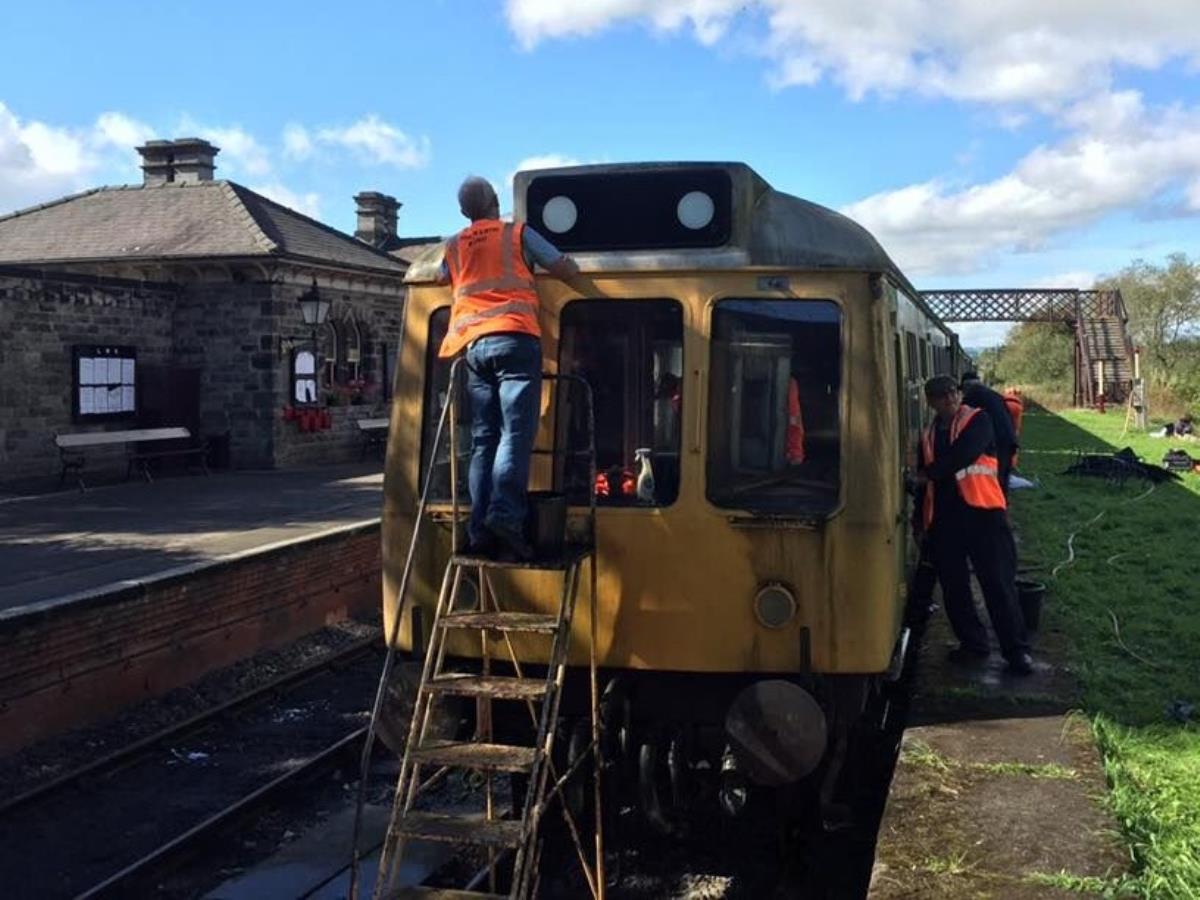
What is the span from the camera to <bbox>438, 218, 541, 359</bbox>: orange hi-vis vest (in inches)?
182

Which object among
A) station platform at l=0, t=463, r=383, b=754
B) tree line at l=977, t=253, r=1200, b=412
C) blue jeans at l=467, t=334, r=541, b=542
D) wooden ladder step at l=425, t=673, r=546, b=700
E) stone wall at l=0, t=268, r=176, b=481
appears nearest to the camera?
wooden ladder step at l=425, t=673, r=546, b=700

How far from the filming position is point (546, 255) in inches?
184

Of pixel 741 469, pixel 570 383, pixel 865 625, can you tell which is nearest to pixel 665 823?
pixel 865 625

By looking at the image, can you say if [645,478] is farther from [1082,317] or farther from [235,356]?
[1082,317]

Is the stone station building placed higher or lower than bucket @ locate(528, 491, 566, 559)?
higher

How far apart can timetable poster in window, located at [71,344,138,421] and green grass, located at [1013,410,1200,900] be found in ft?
44.1

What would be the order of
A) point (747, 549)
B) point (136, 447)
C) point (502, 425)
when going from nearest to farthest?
point (502, 425) < point (747, 549) < point (136, 447)

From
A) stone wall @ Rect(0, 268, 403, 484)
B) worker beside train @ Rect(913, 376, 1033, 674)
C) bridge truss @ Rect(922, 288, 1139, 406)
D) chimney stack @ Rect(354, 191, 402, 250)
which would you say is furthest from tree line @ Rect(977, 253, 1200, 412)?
worker beside train @ Rect(913, 376, 1033, 674)

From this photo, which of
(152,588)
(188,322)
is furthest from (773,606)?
(188,322)

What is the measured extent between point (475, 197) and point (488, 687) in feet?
6.61

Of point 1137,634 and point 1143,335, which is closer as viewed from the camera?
point 1137,634

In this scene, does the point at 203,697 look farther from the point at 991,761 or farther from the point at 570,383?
the point at 991,761

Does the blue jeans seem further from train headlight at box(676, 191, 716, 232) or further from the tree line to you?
the tree line

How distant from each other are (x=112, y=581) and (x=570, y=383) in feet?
18.8
